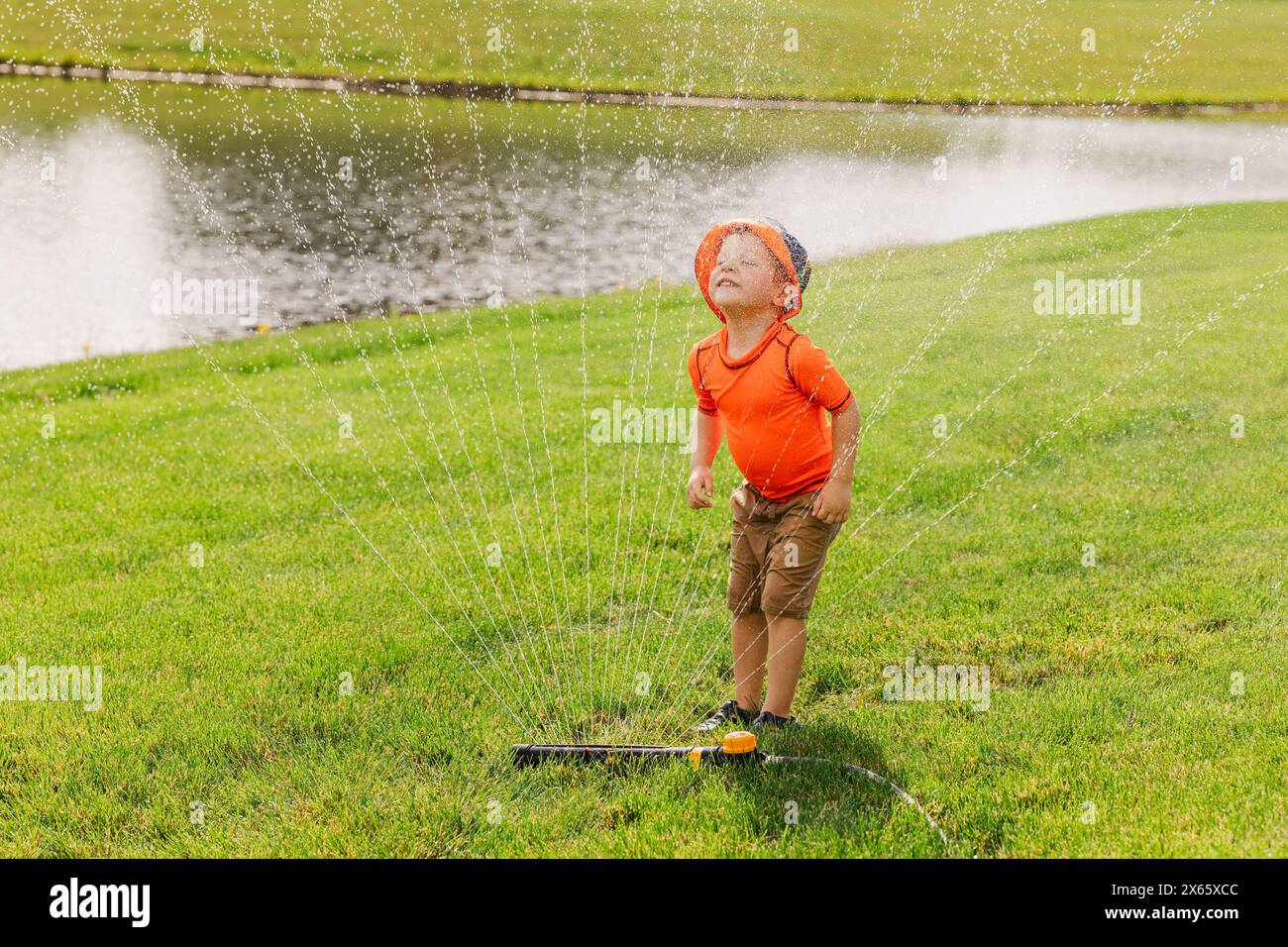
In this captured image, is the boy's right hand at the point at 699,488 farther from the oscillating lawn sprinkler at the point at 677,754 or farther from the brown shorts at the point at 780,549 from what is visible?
the oscillating lawn sprinkler at the point at 677,754

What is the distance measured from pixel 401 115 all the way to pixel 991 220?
21354 millimetres

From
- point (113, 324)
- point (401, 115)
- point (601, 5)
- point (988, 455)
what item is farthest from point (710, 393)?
point (601, 5)

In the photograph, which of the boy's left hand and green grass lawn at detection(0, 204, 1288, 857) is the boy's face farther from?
green grass lawn at detection(0, 204, 1288, 857)

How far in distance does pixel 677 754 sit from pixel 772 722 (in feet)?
1.63

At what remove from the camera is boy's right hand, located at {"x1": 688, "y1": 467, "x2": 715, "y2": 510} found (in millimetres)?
4605

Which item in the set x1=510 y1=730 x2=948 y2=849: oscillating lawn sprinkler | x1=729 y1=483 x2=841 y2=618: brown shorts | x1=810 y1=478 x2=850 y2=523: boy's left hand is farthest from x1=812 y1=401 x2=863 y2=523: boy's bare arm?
x1=510 y1=730 x2=948 y2=849: oscillating lawn sprinkler

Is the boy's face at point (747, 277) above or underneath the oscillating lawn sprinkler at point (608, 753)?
above

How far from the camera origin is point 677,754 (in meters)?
4.25

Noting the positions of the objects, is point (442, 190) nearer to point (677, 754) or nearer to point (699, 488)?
point (699, 488)

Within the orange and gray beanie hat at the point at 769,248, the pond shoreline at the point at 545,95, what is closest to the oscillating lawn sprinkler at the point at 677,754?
the orange and gray beanie hat at the point at 769,248

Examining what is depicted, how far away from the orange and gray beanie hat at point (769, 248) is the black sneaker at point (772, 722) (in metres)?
1.66

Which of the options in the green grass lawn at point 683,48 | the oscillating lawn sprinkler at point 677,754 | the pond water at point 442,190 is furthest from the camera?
the green grass lawn at point 683,48

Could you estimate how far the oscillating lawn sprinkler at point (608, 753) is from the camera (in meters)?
4.16
